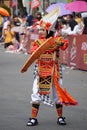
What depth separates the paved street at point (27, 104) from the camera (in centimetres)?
855

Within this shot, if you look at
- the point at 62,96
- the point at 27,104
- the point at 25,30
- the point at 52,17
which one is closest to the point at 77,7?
the point at 25,30

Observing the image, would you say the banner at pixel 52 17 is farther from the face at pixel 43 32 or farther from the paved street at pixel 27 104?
the paved street at pixel 27 104

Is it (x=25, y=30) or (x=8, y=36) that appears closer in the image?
(x=25, y=30)

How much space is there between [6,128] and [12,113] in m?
1.29

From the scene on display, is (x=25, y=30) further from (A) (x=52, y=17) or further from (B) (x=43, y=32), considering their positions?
(B) (x=43, y=32)

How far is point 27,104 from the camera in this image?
10.5 meters

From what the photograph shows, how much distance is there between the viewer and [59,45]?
837cm

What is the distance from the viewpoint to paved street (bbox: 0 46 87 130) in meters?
8.55

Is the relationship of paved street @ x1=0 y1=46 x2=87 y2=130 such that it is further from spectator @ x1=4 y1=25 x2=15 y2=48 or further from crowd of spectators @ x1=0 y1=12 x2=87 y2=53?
spectator @ x1=4 y1=25 x2=15 y2=48

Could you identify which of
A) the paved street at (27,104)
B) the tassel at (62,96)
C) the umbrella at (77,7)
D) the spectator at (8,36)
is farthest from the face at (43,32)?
the spectator at (8,36)

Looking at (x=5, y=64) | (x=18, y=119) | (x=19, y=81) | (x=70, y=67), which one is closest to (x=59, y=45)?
(x=18, y=119)

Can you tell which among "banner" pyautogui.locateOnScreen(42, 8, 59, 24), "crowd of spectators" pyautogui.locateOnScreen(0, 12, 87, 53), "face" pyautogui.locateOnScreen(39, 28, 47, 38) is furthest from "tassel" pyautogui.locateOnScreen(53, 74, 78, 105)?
"crowd of spectators" pyautogui.locateOnScreen(0, 12, 87, 53)

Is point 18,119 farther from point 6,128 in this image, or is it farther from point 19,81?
point 19,81

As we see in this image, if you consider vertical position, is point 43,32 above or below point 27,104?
above
